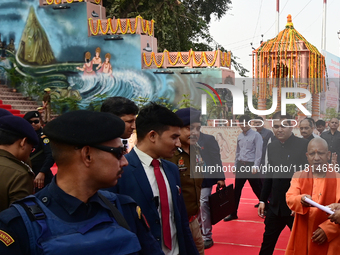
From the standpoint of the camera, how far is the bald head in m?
3.40

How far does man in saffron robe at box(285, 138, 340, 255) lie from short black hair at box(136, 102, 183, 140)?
1271mm

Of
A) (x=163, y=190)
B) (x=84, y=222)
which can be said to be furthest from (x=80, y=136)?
(x=163, y=190)

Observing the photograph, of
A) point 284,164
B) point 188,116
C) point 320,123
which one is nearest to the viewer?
point 188,116

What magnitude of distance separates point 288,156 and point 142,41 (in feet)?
45.9

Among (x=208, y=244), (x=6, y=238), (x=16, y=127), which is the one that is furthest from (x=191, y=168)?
(x=6, y=238)

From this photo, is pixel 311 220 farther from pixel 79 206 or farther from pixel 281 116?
pixel 79 206

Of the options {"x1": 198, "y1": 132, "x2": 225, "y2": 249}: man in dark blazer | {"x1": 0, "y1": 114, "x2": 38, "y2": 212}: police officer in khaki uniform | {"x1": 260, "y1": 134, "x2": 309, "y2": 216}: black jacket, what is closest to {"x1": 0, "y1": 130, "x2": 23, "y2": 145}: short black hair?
{"x1": 0, "y1": 114, "x2": 38, "y2": 212}: police officer in khaki uniform

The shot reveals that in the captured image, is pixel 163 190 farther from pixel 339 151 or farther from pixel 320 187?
pixel 339 151

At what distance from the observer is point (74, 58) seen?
1822 cm

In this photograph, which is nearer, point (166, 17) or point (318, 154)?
point (318, 154)

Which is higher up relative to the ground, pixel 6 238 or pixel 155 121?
pixel 155 121

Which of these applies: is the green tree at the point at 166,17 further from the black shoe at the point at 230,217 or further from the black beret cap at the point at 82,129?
the black beret cap at the point at 82,129

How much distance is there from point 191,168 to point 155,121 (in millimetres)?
1027

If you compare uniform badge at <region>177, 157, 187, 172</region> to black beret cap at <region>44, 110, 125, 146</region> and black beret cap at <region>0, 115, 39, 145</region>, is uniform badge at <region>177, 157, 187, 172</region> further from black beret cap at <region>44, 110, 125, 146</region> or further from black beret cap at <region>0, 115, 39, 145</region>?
black beret cap at <region>44, 110, 125, 146</region>
